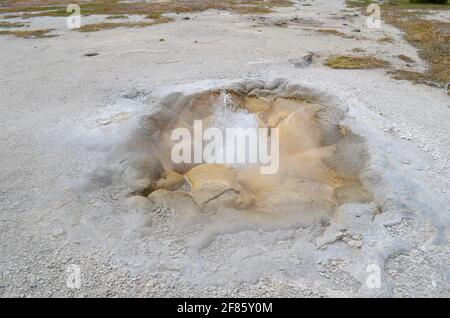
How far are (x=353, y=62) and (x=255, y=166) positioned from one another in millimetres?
8778

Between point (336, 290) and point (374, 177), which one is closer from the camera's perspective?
point (336, 290)

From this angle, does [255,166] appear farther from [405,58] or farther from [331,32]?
[331,32]

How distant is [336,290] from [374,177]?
10.3ft

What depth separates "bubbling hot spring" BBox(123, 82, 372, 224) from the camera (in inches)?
300

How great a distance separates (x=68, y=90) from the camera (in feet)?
43.0

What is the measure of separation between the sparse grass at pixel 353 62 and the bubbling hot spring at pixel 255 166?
170 inches

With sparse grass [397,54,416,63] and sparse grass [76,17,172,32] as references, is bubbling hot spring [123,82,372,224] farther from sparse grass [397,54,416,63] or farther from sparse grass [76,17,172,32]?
sparse grass [76,17,172,32]

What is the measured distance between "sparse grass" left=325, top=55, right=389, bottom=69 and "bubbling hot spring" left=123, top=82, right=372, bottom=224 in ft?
14.2

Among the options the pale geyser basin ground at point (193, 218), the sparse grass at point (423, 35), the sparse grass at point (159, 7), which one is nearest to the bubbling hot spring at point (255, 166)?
the pale geyser basin ground at point (193, 218)

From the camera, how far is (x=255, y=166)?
364 inches

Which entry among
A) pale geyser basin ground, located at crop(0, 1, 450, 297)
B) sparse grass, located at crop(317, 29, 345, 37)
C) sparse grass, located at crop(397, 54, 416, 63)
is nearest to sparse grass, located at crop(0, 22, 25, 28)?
pale geyser basin ground, located at crop(0, 1, 450, 297)

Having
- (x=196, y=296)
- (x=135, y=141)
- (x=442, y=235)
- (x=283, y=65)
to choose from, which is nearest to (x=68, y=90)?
(x=135, y=141)

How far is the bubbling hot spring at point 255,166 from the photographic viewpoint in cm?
761
